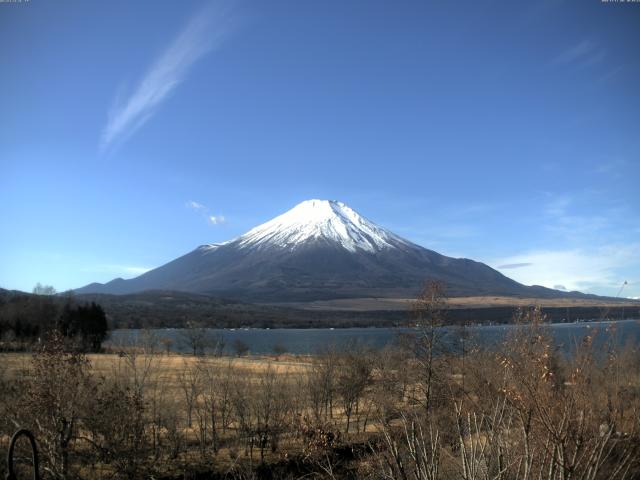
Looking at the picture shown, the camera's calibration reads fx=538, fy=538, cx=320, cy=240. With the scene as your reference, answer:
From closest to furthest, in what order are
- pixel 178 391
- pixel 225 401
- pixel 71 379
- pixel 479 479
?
1. pixel 479 479
2. pixel 71 379
3. pixel 225 401
4. pixel 178 391

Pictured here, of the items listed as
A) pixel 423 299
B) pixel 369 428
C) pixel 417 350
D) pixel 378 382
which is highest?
pixel 423 299

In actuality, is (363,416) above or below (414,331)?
below

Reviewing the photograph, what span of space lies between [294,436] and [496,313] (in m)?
176

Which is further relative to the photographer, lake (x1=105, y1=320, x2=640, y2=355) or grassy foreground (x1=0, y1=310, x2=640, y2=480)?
lake (x1=105, y1=320, x2=640, y2=355)

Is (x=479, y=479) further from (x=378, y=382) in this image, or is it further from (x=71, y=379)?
(x=378, y=382)

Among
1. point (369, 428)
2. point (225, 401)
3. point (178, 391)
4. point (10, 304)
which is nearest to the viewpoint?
point (225, 401)

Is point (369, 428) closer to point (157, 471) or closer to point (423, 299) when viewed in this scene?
point (423, 299)

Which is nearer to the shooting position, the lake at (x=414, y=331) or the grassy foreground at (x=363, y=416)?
the grassy foreground at (x=363, y=416)

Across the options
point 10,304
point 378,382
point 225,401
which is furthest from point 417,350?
point 10,304

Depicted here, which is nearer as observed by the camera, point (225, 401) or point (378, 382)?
point (225, 401)

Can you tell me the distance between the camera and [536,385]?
19.9 ft

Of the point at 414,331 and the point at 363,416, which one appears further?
the point at 363,416

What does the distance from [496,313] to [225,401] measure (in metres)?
178

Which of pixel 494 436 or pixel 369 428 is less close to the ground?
pixel 494 436
